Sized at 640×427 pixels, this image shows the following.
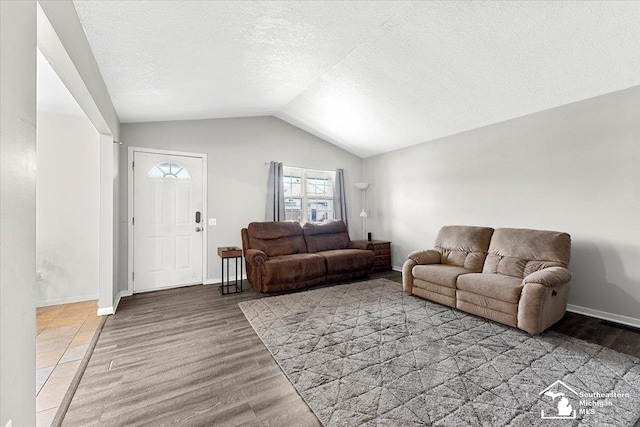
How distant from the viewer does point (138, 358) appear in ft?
7.46

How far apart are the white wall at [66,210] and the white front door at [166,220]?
1.66 ft

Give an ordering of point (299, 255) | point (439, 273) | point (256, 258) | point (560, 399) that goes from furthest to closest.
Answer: point (299, 255) → point (256, 258) → point (439, 273) → point (560, 399)

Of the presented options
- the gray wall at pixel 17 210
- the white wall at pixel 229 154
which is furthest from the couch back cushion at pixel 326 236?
the gray wall at pixel 17 210

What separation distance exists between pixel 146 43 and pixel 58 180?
2532 mm

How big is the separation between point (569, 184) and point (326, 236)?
3.56m

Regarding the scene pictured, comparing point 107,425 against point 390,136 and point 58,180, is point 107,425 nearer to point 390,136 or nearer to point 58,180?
point 58,180

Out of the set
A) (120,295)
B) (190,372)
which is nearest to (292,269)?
(190,372)

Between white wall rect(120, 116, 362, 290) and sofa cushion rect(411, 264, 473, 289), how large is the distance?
9.56ft

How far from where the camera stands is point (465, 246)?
12.3 feet

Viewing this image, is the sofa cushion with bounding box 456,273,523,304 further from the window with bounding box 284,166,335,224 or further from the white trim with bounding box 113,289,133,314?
the white trim with bounding box 113,289,133,314

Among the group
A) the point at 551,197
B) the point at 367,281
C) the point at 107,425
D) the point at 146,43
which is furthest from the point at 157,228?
the point at 551,197

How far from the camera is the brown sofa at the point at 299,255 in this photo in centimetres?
397

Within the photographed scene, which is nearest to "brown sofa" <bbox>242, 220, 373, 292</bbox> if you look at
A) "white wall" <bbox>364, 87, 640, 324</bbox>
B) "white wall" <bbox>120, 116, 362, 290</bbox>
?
"white wall" <bbox>120, 116, 362, 290</bbox>

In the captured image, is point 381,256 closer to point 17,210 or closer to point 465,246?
point 465,246
